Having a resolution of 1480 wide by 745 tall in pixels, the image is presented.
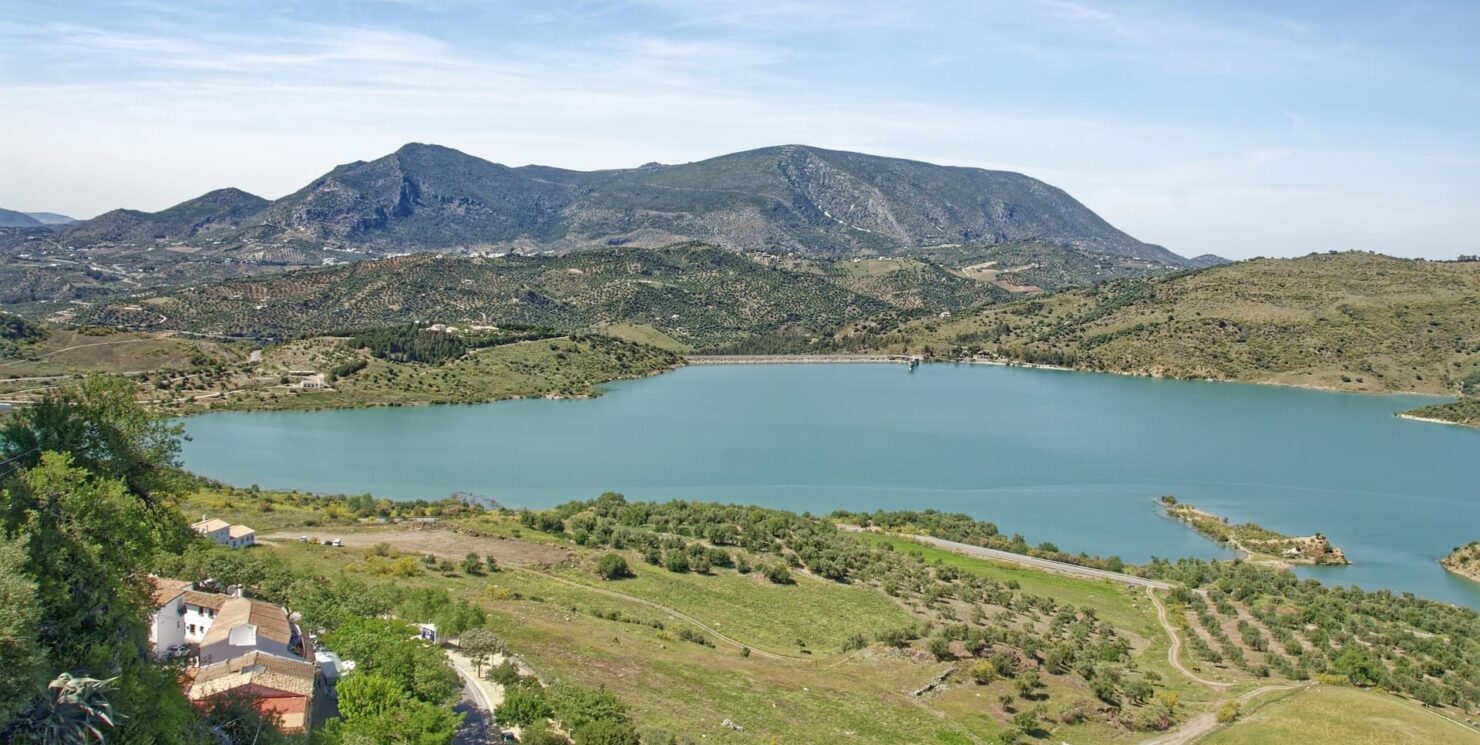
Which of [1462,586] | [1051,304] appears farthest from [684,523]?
[1051,304]

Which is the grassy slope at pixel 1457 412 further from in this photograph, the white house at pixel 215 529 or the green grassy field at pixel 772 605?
the white house at pixel 215 529

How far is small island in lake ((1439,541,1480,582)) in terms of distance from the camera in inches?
2005

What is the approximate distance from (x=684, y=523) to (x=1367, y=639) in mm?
29642

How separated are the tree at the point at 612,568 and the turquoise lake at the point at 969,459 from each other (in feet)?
68.0

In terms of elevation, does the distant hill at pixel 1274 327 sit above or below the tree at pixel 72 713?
above

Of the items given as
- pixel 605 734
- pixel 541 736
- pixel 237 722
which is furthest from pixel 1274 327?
pixel 237 722

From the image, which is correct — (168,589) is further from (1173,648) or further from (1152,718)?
(1173,648)

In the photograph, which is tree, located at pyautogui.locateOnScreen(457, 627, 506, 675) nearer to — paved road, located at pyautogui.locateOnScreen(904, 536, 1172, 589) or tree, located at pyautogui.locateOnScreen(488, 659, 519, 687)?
tree, located at pyautogui.locateOnScreen(488, 659, 519, 687)

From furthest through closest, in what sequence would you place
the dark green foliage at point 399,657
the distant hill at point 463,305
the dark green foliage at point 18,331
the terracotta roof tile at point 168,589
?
the distant hill at point 463,305 < the dark green foliage at point 18,331 < the terracotta roof tile at point 168,589 < the dark green foliage at point 399,657

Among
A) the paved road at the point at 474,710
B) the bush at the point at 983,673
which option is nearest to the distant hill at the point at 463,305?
the bush at the point at 983,673

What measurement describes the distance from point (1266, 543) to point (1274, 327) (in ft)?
303

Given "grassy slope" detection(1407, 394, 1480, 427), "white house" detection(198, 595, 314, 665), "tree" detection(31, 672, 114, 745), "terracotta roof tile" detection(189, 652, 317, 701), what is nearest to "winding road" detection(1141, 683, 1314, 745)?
A: "terracotta roof tile" detection(189, 652, 317, 701)

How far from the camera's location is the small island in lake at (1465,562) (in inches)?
2005

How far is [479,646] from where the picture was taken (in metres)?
24.7
